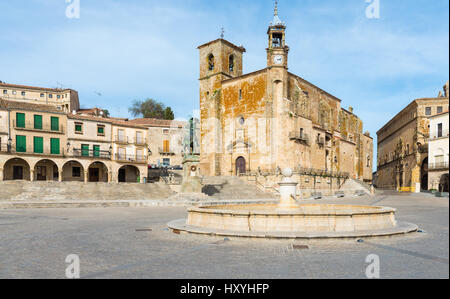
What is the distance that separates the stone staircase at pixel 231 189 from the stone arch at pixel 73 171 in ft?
42.5

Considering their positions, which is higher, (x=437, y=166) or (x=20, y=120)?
(x=20, y=120)

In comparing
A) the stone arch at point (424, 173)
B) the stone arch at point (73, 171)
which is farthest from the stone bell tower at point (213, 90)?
the stone arch at point (424, 173)

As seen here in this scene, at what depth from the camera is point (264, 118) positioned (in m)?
40.3

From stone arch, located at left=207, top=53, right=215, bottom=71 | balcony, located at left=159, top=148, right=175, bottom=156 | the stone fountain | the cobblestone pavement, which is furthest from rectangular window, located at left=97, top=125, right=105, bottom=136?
the stone fountain

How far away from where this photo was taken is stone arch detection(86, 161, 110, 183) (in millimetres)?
38438

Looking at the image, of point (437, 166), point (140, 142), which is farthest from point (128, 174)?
point (437, 166)

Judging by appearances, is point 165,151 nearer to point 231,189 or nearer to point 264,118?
point 264,118

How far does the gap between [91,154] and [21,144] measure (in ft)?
21.1

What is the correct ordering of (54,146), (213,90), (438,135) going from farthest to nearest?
(213,90) → (438,135) → (54,146)

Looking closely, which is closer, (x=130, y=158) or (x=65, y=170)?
(x=65, y=170)

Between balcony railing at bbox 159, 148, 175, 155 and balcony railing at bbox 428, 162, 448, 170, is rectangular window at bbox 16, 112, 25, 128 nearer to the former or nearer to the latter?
balcony railing at bbox 159, 148, 175, 155

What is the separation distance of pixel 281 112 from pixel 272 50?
689 cm
